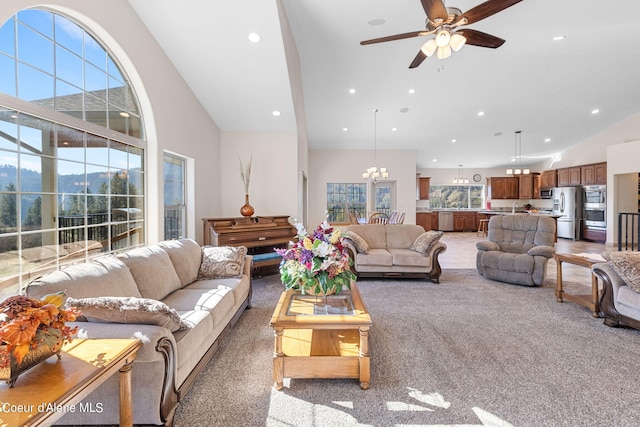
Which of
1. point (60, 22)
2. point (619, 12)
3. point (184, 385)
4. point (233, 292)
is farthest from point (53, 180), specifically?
point (619, 12)

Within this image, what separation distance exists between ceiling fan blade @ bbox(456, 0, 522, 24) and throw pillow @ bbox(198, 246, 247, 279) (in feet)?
10.5

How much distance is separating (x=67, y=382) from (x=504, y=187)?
12890mm

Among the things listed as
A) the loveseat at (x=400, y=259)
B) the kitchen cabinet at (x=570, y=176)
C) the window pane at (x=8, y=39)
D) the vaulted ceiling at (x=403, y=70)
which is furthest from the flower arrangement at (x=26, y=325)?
the kitchen cabinet at (x=570, y=176)

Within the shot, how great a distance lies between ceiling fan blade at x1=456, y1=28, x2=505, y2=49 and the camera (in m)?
3.07

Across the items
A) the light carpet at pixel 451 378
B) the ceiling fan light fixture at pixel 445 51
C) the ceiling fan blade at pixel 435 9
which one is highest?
the ceiling fan blade at pixel 435 9

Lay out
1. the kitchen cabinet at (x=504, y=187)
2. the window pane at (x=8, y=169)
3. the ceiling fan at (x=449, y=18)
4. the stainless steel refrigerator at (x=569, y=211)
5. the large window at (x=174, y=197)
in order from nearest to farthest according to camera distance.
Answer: the window pane at (x=8, y=169) → the ceiling fan at (x=449, y=18) → the large window at (x=174, y=197) → the stainless steel refrigerator at (x=569, y=211) → the kitchen cabinet at (x=504, y=187)

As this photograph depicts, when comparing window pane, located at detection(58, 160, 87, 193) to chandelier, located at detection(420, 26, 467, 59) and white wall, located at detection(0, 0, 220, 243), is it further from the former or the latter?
chandelier, located at detection(420, 26, 467, 59)

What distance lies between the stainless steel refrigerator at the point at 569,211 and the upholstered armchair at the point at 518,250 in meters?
5.81

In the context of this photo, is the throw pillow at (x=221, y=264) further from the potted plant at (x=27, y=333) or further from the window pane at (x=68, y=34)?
the window pane at (x=68, y=34)

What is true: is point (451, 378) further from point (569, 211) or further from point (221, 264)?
point (569, 211)

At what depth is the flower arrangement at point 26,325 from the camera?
988mm

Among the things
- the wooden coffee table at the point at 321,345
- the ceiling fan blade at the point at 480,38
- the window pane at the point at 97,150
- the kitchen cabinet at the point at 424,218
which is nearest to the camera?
the wooden coffee table at the point at 321,345

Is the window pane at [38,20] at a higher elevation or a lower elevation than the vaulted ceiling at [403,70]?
lower

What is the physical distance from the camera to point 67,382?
3.48 ft
